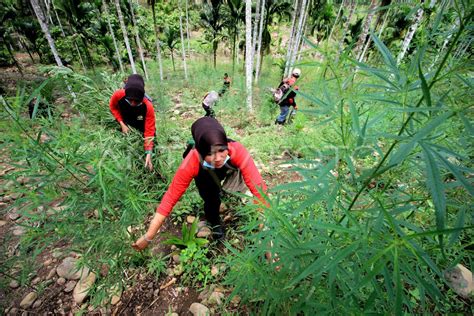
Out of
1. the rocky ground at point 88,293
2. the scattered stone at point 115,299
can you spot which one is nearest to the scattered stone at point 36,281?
the rocky ground at point 88,293

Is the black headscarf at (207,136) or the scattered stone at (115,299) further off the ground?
the black headscarf at (207,136)

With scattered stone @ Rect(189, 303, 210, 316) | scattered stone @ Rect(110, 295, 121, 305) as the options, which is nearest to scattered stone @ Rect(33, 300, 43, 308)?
scattered stone @ Rect(110, 295, 121, 305)

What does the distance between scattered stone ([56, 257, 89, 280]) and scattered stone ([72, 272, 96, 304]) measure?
98mm

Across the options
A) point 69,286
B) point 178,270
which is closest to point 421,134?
point 178,270

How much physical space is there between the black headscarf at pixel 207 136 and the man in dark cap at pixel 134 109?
131cm

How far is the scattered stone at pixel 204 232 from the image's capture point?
2.94 metres

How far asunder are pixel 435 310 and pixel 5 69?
783 inches

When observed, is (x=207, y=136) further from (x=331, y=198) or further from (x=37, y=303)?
(x=37, y=303)

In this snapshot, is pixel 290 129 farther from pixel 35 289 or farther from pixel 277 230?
pixel 35 289

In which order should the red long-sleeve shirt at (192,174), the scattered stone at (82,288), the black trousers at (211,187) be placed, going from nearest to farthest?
1. the red long-sleeve shirt at (192,174)
2. the black trousers at (211,187)
3. the scattered stone at (82,288)

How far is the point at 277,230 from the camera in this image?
130 centimetres

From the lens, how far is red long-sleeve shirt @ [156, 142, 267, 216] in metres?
1.82

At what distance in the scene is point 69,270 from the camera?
2.73m

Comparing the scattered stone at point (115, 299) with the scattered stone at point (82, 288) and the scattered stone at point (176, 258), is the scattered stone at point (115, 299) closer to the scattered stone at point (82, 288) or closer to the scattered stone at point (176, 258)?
the scattered stone at point (82, 288)
